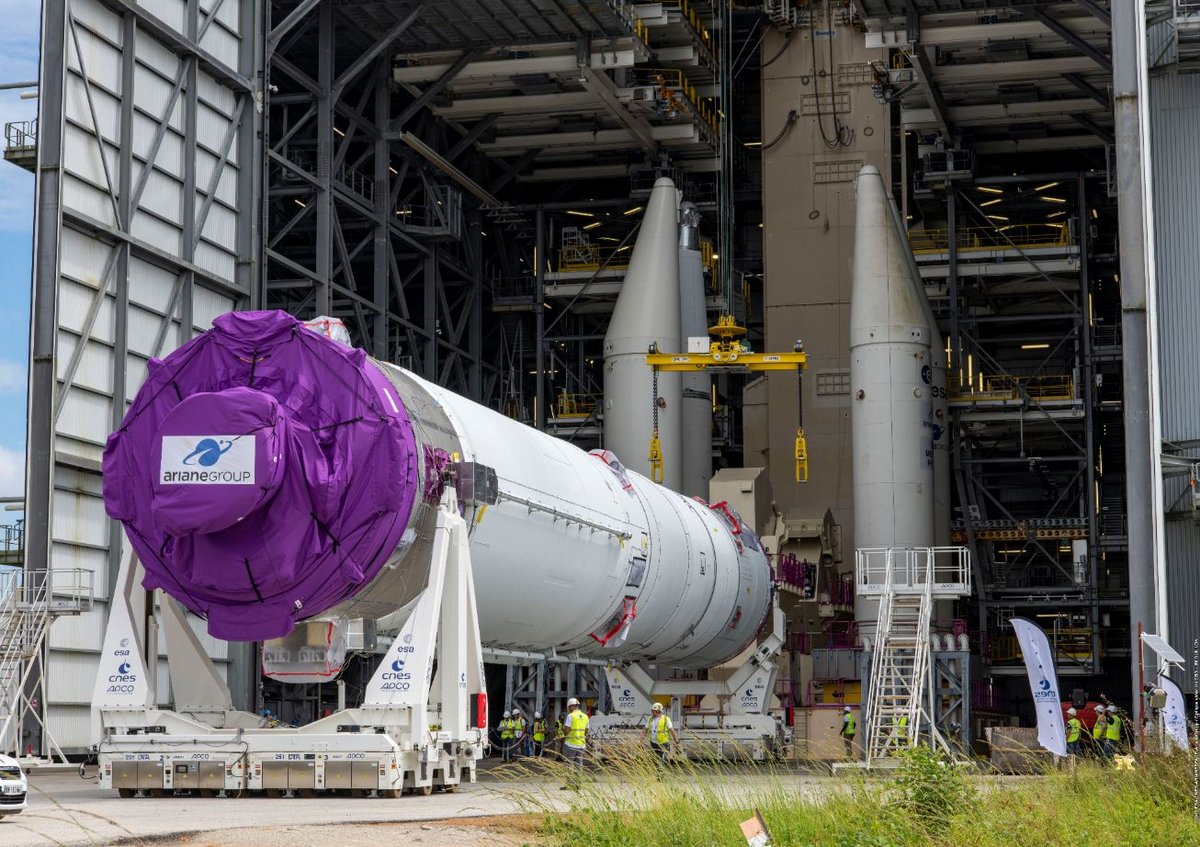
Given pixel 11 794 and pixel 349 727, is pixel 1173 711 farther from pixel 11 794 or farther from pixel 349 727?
pixel 11 794

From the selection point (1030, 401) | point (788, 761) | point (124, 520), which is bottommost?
point (788, 761)

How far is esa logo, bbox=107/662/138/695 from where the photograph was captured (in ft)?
52.3

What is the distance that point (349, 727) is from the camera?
15.1 meters

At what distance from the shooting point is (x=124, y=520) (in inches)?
604

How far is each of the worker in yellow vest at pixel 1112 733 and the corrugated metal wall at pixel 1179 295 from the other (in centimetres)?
132

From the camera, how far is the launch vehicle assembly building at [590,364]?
15.4m

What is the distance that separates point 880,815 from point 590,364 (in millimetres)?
36552

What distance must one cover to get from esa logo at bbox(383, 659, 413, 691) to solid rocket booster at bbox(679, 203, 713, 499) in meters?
21.7

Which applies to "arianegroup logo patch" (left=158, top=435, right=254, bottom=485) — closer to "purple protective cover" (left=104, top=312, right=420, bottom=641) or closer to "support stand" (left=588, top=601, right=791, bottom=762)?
"purple protective cover" (left=104, top=312, right=420, bottom=641)

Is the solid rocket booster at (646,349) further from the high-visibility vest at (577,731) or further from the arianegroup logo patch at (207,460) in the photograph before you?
the arianegroup logo patch at (207,460)

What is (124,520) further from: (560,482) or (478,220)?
(478,220)

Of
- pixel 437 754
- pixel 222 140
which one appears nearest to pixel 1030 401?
pixel 222 140

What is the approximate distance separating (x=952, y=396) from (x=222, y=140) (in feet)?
64.3

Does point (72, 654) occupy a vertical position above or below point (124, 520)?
below
